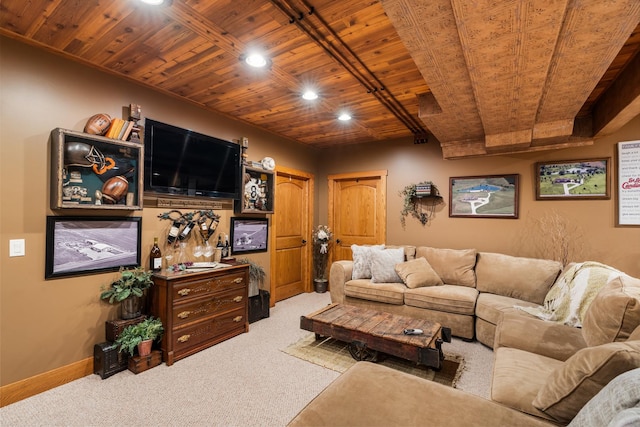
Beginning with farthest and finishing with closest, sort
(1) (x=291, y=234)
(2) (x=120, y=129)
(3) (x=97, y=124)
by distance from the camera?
(1) (x=291, y=234) < (2) (x=120, y=129) < (3) (x=97, y=124)

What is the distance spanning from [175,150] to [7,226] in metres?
1.45

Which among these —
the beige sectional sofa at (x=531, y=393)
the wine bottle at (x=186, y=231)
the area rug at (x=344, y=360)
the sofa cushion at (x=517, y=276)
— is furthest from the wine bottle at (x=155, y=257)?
the sofa cushion at (x=517, y=276)

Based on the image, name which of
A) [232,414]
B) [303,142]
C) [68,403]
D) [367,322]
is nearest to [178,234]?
[68,403]

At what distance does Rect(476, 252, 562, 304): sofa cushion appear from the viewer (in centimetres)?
316

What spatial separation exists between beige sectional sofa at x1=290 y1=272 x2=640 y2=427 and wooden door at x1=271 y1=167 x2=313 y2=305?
3.30 metres

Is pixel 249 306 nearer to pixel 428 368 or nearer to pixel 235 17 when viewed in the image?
pixel 428 368

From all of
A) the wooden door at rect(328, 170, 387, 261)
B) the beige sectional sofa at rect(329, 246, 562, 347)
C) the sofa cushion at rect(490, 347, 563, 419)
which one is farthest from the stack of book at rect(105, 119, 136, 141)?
the wooden door at rect(328, 170, 387, 261)

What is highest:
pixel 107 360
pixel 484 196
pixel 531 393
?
pixel 484 196

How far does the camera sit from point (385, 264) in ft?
12.7

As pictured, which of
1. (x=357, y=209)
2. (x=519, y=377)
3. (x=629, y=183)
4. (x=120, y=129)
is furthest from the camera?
(x=357, y=209)

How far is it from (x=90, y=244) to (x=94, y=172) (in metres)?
0.61

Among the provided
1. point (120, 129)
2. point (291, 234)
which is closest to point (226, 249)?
point (291, 234)

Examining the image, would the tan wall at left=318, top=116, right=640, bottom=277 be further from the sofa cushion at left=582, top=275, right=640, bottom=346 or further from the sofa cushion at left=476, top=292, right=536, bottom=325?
the sofa cushion at left=582, top=275, right=640, bottom=346

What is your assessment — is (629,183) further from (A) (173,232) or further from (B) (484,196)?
(A) (173,232)
